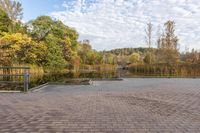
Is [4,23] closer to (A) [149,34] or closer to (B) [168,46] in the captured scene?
(A) [149,34]

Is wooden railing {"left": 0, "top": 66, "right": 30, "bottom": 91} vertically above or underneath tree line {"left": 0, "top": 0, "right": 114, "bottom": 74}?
underneath

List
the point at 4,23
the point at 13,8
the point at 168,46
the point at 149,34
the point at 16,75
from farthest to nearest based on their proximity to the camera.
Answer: the point at 13,8, the point at 149,34, the point at 168,46, the point at 4,23, the point at 16,75

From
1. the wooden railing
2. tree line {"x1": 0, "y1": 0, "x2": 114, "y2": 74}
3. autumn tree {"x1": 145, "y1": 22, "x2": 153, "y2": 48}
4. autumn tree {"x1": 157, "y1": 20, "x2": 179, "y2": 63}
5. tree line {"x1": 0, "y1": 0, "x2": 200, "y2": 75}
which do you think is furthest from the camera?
autumn tree {"x1": 145, "y1": 22, "x2": 153, "y2": 48}

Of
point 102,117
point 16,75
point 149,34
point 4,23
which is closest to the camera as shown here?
point 102,117

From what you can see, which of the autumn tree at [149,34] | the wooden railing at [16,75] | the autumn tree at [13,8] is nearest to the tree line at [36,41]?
the autumn tree at [13,8]

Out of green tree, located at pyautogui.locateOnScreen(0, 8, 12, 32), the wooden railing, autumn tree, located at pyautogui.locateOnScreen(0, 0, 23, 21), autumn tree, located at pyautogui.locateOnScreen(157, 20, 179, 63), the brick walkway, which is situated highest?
autumn tree, located at pyautogui.locateOnScreen(0, 0, 23, 21)

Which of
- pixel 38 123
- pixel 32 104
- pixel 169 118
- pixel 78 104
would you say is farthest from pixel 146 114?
pixel 32 104

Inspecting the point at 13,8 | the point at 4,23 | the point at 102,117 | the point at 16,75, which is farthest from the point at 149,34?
the point at 102,117

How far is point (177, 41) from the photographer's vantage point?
95.8ft

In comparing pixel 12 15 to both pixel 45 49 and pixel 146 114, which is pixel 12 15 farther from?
pixel 146 114

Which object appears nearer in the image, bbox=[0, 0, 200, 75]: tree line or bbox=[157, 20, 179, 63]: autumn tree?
bbox=[0, 0, 200, 75]: tree line

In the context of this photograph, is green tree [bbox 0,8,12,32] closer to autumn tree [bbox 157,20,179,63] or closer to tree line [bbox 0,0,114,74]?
tree line [bbox 0,0,114,74]

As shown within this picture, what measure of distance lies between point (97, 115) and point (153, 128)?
1.11 metres

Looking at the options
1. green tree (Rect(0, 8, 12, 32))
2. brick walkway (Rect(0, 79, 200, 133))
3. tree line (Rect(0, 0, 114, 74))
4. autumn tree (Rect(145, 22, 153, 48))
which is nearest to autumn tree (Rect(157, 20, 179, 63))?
autumn tree (Rect(145, 22, 153, 48))
